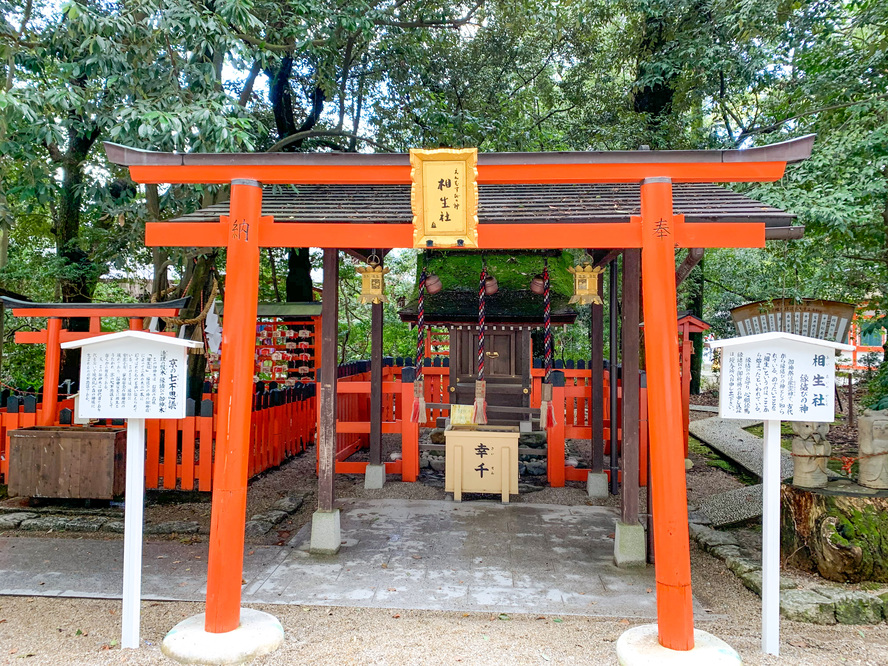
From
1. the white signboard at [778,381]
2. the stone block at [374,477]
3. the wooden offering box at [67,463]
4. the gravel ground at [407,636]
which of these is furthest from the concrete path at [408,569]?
the white signboard at [778,381]

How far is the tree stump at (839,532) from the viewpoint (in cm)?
515

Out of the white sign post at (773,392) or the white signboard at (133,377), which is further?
the white signboard at (133,377)

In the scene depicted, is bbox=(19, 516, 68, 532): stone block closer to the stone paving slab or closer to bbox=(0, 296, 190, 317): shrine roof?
bbox=(0, 296, 190, 317): shrine roof

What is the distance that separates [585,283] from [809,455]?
2.82 meters

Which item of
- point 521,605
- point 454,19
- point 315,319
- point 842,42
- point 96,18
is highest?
point 454,19

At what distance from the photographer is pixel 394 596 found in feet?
16.8

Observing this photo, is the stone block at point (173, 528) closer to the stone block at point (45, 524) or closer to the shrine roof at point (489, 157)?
the stone block at point (45, 524)

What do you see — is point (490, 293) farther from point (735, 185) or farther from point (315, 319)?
point (315, 319)

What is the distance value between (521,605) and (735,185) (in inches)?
266

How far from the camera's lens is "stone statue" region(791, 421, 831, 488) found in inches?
218

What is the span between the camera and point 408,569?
5.74 metres

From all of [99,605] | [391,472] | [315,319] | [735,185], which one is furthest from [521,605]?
[315,319]

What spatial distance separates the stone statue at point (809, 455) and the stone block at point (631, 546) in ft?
5.10

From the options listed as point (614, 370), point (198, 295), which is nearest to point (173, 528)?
point (198, 295)
